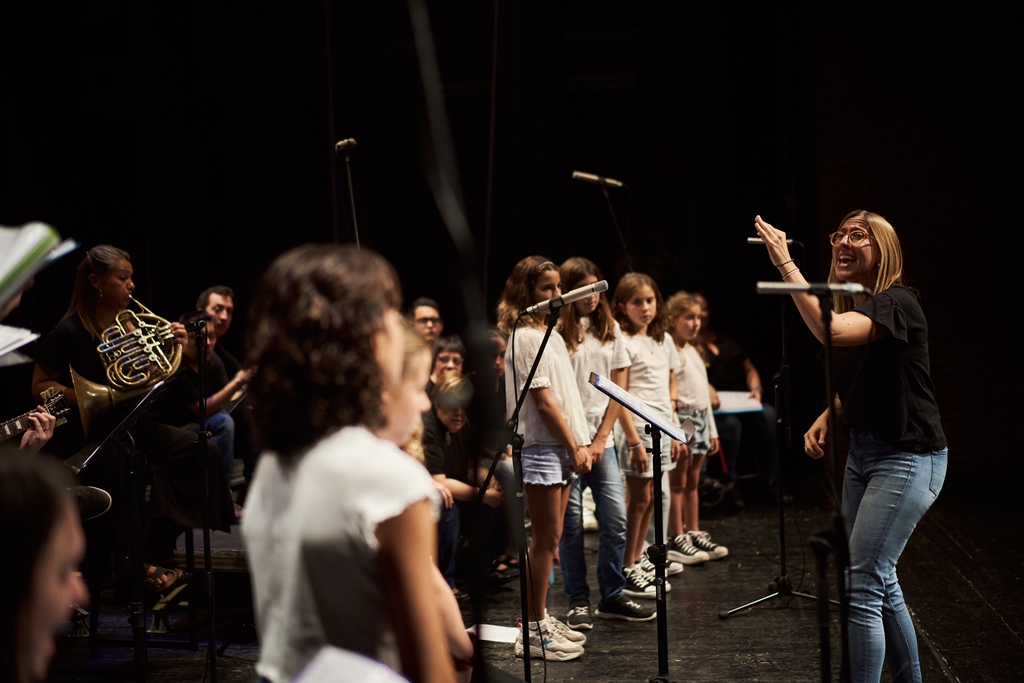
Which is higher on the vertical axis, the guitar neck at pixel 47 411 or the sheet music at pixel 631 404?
the sheet music at pixel 631 404

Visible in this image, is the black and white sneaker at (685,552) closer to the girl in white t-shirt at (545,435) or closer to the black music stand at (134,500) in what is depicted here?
the girl in white t-shirt at (545,435)

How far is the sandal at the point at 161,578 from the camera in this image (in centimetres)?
460

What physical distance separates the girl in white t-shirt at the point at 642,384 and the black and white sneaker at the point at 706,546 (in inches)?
23.2

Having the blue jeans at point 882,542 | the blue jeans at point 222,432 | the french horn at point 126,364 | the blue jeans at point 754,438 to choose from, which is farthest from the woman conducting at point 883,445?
the blue jeans at point 754,438

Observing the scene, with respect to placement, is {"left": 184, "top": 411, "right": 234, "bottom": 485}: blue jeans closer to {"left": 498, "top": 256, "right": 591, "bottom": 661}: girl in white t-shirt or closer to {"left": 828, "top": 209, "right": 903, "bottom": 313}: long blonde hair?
{"left": 498, "top": 256, "right": 591, "bottom": 661}: girl in white t-shirt

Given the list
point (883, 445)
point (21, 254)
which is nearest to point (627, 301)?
point (883, 445)

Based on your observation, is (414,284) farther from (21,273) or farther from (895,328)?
(21,273)

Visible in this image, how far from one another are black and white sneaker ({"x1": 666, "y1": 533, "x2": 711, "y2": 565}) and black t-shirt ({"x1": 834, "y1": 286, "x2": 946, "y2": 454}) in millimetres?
2767

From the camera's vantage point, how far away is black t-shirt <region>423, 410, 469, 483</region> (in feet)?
14.9

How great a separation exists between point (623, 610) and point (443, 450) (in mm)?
1185

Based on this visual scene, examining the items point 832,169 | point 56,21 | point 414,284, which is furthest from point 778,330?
point 56,21

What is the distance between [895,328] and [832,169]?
5068mm

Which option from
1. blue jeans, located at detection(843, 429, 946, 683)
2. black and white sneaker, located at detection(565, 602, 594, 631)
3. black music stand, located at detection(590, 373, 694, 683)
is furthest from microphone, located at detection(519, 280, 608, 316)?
black and white sneaker, located at detection(565, 602, 594, 631)

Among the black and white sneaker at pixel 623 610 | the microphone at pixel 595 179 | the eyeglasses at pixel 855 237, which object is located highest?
the microphone at pixel 595 179
